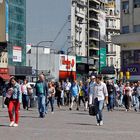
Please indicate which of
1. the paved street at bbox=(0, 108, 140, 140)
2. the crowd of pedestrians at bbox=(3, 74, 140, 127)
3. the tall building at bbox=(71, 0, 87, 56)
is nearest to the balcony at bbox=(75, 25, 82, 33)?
the tall building at bbox=(71, 0, 87, 56)

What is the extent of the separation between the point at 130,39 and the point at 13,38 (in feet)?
85.1

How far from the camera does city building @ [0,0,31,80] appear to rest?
250 feet

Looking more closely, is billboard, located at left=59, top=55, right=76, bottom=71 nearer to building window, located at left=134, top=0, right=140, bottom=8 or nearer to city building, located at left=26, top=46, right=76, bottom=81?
city building, located at left=26, top=46, right=76, bottom=81

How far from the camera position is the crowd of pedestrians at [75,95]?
18312 millimetres

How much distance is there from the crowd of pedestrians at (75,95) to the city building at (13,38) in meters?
39.5

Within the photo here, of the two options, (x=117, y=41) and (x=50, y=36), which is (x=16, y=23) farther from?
(x=117, y=41)

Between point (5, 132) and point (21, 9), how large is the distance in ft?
235

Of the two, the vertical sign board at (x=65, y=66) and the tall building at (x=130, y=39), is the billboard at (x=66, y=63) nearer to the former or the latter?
the vertical sign board at (x=65, y=66)

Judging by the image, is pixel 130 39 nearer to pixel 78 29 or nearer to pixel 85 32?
pixel 78 29

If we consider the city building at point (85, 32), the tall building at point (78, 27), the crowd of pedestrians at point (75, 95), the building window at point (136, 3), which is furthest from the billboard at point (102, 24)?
the crowd of pedestrians at point (75, 95)

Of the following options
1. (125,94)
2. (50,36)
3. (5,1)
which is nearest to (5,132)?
(125,94)

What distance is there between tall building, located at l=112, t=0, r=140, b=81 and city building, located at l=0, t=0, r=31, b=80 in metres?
16.8

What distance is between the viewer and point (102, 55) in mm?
91688

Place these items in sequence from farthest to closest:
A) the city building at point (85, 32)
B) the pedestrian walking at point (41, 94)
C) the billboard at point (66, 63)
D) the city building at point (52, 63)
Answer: the city building at point (85, 32) → the billboard at point (66, 63) → the city building at point (52, 63) → the pedestrian walking at point (41, 94)
